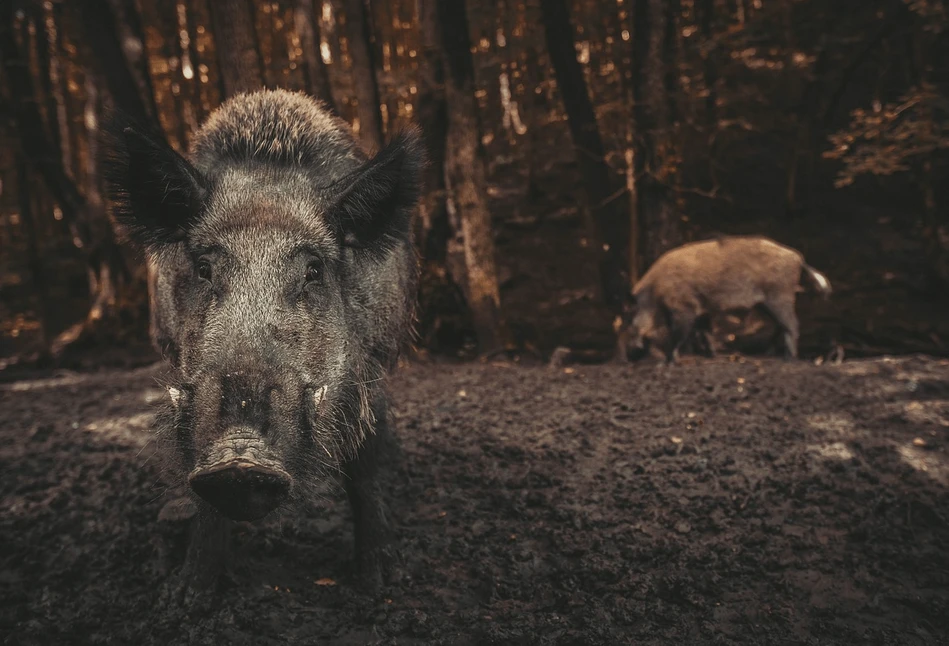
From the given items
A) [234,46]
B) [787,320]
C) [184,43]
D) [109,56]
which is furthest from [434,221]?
[184,43]

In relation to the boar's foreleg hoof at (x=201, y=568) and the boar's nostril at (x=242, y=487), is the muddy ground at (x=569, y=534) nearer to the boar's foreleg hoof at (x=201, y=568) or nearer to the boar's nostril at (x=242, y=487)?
the boar's foreleg hoof at (x=201, y=568)

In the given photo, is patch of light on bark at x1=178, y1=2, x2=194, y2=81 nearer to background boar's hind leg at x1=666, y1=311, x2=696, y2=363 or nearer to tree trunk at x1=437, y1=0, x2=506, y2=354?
tree trunk at x1=437, y1=0, x2=506, y2=354

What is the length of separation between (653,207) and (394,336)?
5.65 metres

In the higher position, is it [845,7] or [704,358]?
[845,7]

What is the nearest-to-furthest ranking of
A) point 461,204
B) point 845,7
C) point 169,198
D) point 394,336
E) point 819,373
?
point 169,198
point 394,336
point 819,373
point 461,204
point 845,7

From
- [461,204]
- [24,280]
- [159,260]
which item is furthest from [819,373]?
[24,280]

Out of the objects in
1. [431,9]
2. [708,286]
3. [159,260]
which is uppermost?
[431,9]

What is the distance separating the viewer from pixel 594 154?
27.3 feet

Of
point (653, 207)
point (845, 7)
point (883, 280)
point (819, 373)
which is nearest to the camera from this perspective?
point (819, 373)

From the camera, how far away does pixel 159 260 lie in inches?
110

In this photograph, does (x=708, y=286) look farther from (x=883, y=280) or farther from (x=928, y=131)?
(x=883, y=280)

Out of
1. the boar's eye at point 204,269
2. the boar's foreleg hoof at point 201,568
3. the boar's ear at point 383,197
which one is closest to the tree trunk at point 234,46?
the boar's ear at point 383,197

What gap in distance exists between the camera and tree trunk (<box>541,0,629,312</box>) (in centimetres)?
808

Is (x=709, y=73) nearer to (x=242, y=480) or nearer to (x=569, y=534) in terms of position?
(x=569, y=534)
